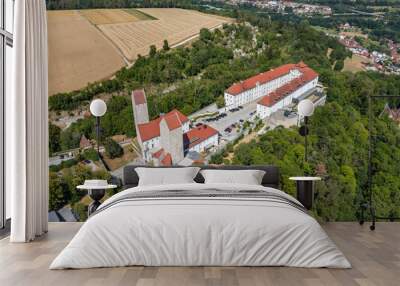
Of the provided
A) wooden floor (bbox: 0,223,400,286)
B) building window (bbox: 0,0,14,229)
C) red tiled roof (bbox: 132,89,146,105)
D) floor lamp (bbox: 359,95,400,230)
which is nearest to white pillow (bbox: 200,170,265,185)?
floor lamp (bbox: 359,95,400,230)

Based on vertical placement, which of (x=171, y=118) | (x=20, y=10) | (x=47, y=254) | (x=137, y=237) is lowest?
(x=47, y=254)

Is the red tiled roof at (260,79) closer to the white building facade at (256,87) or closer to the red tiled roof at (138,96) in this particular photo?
the white building facade at (256,87)

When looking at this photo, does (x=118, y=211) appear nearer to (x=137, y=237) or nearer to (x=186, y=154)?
(x=137, y=237)

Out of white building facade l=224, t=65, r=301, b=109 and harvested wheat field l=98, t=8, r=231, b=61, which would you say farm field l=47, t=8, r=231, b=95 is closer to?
harvested wheat field l=98, t=8, r=231, b=61

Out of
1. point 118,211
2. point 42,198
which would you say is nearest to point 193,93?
point 42,198

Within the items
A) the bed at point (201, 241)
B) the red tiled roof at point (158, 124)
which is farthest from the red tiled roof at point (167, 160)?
the bed at point (201, 241)

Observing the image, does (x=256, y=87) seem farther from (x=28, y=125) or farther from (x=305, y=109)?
(x=28, y=125)
